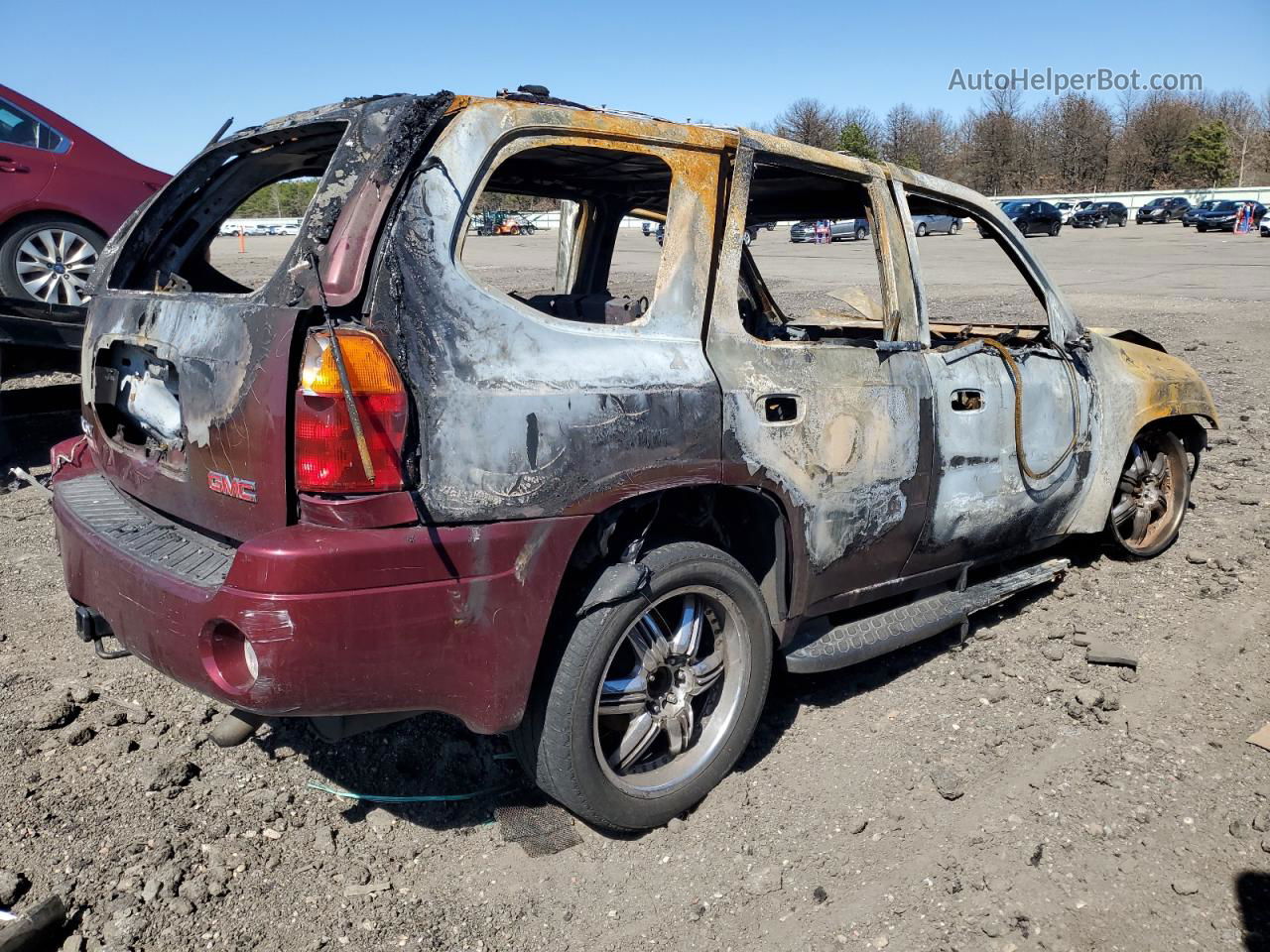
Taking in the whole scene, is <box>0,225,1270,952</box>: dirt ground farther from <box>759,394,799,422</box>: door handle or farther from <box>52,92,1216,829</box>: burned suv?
<box>759,394,799,422</box>: door handle

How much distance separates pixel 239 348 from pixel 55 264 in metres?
5.67

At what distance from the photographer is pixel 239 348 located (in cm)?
238

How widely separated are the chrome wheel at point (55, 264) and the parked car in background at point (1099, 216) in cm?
4770

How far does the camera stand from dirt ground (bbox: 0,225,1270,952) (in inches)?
98.7

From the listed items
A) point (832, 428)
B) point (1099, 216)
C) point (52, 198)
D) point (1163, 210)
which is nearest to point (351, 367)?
point (832, 428)

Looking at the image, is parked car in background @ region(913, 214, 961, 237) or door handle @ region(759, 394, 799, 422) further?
parked car in background @ region(913, 214, 961, 237)

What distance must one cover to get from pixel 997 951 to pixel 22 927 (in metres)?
2.32

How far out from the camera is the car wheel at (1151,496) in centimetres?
479

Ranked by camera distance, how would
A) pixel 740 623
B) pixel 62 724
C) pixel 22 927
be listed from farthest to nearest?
pixel 62 724, pixel 740 623, pixel 22 927

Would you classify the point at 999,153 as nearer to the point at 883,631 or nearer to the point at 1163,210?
the point at 1163,210

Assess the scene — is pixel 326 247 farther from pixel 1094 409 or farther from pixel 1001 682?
pixel 1094 409

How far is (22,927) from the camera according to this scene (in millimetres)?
2346

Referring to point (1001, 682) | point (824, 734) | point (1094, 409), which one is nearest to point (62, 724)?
point (824, 734)

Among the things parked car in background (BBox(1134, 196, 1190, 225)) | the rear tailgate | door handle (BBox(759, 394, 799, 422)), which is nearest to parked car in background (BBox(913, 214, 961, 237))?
door handle (BBox(759, 394, 799, 422))
